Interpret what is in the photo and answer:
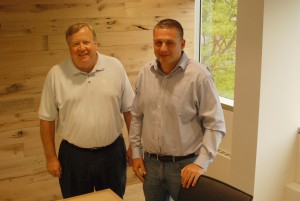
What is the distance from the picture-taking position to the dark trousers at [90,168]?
2338 mm

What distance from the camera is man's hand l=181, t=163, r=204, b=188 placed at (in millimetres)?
1868

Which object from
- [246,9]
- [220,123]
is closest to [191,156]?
[220,123]

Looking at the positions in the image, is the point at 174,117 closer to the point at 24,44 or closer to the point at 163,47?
the point at 163,47

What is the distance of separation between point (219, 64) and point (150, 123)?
1.82 metres

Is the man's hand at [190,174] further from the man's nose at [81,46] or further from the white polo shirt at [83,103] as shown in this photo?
the man's nose at [81,46]

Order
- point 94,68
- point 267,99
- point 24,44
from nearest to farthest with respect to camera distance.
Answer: point 94,68, point 267,99, point 24,44

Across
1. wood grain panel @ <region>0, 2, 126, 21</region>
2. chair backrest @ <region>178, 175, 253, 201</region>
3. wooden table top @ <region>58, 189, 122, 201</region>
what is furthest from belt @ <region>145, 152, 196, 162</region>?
wood grain panel @ <region>0, 2, 126, 21</region>

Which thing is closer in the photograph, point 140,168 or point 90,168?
point 140,168

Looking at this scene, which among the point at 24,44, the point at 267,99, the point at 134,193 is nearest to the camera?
the point at 267,99

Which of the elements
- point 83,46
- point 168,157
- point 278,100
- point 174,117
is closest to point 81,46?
point 83,46

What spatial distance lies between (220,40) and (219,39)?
21 millimetres

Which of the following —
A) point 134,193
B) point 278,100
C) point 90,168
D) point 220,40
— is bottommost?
point 134,193

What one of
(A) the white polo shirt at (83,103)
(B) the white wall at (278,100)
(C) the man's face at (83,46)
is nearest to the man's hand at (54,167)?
(A) the white polo shirt at (83,103)

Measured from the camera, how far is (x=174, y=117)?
2.01 m
